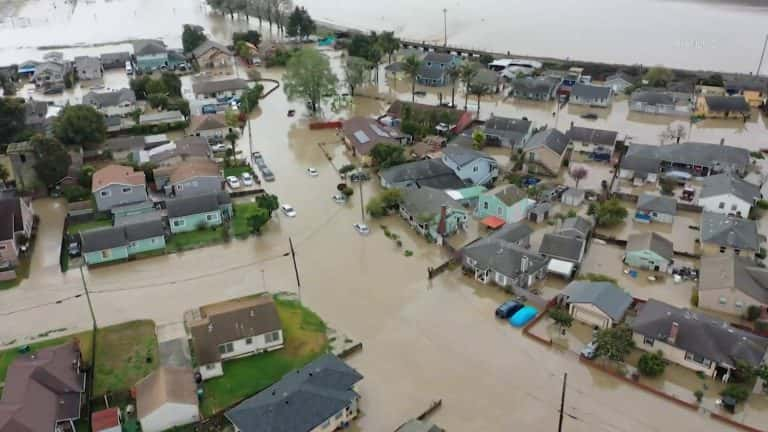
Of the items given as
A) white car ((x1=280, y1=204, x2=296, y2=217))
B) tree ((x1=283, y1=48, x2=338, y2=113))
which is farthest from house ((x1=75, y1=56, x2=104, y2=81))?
white car ((x1=280, y1=204, x2=296, y2=217))

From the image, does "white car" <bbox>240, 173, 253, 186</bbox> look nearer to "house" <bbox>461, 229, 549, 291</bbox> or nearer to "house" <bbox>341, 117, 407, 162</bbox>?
"house" <bbox>341, 117, 407, 162</bbox>

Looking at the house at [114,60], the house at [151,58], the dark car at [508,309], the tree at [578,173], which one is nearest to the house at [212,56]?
the house at [151,58]

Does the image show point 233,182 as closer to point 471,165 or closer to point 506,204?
point 471,165

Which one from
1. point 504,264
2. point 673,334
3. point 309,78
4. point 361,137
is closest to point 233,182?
point 361,137

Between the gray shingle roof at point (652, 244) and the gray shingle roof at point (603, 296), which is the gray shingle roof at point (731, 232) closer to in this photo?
the gray shingle roof at point (652, 244)

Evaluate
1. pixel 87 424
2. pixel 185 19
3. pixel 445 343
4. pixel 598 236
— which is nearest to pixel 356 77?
pixel 598 236

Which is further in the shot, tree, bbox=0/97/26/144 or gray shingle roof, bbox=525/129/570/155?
tree, bbox=0/97/26/144
